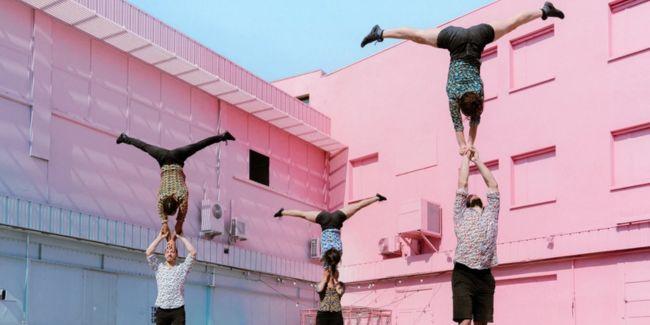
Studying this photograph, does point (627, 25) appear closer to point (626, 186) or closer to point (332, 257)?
point (626, 186)

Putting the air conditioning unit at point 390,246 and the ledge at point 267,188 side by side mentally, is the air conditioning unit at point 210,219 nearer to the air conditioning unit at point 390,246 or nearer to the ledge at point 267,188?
the ledge at point 267,188

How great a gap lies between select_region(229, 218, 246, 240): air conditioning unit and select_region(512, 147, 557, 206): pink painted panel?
17.4 feet

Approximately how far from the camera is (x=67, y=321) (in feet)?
49.2

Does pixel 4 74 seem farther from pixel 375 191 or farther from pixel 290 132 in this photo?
pixel 375 191

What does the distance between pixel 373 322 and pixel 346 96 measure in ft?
17.9

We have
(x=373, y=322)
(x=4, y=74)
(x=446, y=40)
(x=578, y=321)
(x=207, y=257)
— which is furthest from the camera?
(x=373, y=322)

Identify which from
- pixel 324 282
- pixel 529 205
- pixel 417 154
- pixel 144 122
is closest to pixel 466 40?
pixel 324 282

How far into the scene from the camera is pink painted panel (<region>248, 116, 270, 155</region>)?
20.0 meters

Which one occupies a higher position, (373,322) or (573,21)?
(573,21)

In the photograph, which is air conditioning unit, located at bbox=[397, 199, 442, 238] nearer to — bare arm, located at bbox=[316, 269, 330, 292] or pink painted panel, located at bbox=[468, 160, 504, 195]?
pink painted panel, located at bbox=[468, 160, 504, 195]

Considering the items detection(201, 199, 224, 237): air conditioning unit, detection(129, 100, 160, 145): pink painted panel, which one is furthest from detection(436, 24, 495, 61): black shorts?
detection(201, 199, 224, 237): air conditioning unit

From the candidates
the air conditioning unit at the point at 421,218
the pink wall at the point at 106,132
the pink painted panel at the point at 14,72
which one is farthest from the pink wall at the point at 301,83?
the pink painted panel at the point at 14,72

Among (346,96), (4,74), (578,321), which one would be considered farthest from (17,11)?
(578,321)

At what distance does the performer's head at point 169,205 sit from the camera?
1005 cm
